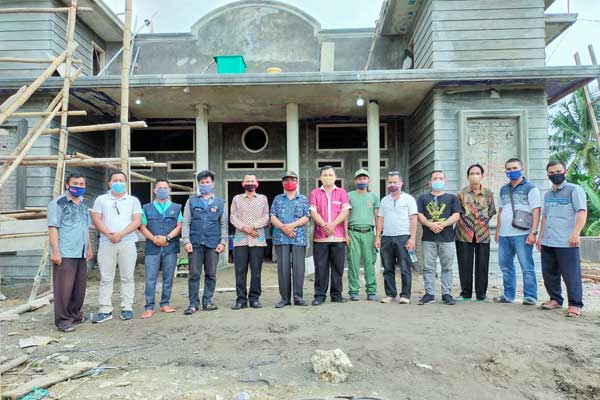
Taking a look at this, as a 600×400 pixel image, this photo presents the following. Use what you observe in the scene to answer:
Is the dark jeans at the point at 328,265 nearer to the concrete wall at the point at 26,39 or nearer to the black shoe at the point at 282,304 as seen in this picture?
the black shoe at the point at 282,304

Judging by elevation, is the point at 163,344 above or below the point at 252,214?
below

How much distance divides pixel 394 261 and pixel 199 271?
2.24 m

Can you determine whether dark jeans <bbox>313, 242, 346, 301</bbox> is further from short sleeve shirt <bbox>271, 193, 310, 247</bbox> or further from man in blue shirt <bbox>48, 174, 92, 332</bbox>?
man in blue shirt <bbox>48, 174, 92, 332</bbox>

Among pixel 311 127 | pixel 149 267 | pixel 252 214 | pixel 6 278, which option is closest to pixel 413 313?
pixel 252 214

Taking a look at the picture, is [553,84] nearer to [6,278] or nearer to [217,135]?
[217,135]

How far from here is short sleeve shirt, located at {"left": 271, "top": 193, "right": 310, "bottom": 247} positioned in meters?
4.85

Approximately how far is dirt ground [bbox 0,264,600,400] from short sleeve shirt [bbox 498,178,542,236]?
844 millimetres

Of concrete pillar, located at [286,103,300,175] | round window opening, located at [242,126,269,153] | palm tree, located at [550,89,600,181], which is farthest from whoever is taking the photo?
palm tree, located at [550,89,600,181]

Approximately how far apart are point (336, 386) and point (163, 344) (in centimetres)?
168

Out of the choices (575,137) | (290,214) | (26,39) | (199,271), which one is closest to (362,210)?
(290,214)

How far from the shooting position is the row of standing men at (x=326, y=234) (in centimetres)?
459

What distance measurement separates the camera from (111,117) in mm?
9711

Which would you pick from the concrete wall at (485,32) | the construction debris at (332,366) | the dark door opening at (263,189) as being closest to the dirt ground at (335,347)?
the construction debris at (332,366)

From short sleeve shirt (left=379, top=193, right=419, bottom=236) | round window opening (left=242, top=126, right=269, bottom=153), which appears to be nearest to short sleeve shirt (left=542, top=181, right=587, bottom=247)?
short sleeve shirt (left=379, top=193, right=419, bottom=236)
